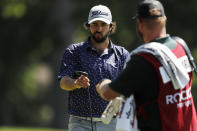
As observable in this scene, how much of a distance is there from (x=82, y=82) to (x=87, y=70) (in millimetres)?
449

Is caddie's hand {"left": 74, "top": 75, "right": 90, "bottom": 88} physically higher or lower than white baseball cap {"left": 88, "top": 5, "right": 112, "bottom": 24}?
lower

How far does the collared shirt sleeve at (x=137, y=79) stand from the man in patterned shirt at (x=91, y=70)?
1709 mm

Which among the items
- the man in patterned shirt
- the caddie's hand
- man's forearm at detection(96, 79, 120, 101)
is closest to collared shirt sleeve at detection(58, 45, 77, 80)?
the man in patterned shirt

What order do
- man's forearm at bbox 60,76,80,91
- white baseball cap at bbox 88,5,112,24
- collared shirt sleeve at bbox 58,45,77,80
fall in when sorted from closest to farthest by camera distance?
man's forearm at bbox 60,76,80,91 → collared shirt sleeve at bbox 58,45,77,80 → white baseball cap at bbox 88,5,112,24

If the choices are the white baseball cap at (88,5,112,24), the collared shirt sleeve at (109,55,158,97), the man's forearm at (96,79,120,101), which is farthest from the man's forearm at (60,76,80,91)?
the collared shirt sleeve at (109,55,158,97)

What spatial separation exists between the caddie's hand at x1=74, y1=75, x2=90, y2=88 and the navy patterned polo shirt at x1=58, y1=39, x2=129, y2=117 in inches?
11.5

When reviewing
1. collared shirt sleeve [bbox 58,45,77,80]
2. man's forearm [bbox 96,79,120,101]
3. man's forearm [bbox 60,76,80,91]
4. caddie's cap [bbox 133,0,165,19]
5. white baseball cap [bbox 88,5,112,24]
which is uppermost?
white baseball cap [bbox 88,5,112,24]

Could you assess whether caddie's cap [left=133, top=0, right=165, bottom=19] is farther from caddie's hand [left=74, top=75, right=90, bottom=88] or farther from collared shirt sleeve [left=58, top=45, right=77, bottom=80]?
collared shirt sleeve [left=58, top=45, right=77, bottom=80]

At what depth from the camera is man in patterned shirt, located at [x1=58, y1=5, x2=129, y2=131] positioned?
647 cm

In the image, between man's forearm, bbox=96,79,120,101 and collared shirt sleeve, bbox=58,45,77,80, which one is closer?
man's forearm, bbox=96,79,120,101

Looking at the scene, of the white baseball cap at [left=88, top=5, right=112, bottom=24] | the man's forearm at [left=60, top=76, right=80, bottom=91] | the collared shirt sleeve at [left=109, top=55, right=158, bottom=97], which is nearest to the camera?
the collared shirt sleeve at [left=109, top=55, right=158, bottom=97]

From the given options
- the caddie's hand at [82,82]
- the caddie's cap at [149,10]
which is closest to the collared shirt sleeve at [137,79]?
the caddie's cap at [149,10]

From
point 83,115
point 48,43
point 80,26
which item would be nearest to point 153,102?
point 83,115

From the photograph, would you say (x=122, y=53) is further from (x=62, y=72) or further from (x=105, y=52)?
(x=62, y=72)
